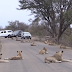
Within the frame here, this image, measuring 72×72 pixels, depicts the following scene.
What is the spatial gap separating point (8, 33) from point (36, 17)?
65.7 feet

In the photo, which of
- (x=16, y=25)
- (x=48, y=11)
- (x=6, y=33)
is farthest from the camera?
(x=16, y=25)

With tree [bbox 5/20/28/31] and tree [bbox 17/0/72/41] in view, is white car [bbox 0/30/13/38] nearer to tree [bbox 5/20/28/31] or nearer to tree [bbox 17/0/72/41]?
tree [bbox 17/0/72/41]

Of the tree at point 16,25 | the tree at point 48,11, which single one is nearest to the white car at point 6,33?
the tree at point 48,11

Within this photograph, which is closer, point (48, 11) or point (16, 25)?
point (48, 11)

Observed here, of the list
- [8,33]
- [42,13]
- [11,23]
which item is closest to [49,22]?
[42,13]

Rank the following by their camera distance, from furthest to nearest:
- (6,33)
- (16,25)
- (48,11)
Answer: (16,25) < (6,33) < (48,11)

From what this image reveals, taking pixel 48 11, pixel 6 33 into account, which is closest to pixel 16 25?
pixel 6 33

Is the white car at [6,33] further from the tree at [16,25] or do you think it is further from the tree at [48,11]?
the tree at [16,25]

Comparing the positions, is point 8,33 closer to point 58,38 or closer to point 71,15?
point 58,38

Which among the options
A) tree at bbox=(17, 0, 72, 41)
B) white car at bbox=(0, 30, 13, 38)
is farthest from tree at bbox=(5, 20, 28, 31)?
tree at bbox=(17, 0, 72, 41)

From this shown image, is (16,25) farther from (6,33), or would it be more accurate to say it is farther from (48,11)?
(48,11)

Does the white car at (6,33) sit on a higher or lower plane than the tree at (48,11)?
lower

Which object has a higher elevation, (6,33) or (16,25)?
(16,25)

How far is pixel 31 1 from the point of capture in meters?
41.0
